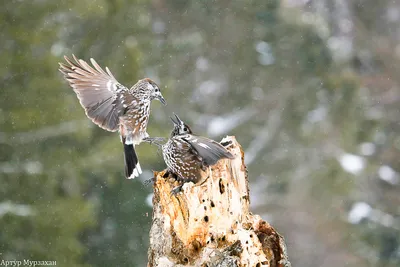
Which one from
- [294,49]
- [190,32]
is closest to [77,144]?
[190,32]

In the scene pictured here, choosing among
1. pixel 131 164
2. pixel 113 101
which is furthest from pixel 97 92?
pixel 131 164

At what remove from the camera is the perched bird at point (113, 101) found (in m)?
3.37

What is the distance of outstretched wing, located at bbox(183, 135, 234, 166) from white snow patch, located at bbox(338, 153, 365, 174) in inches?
187

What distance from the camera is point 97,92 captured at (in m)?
3.40

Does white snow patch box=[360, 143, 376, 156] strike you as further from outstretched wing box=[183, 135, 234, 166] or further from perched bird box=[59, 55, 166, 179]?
outstretched wing box=[183, 135, 234, 166]

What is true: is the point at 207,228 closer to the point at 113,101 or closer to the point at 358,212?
the point at 113,101

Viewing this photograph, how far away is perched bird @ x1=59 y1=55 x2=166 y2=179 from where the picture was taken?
3373 mm

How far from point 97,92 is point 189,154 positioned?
0.69 m

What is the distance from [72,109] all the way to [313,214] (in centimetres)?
264

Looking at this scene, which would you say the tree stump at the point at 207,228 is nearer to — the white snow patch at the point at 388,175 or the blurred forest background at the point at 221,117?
the blurred forest background at the point at 221,117

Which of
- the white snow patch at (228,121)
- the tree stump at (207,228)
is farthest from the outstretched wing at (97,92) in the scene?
the white snow patch at (228,121)

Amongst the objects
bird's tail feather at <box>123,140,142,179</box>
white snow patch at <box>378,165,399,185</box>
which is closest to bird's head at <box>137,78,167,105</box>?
bird's tail feather at <box>123,140,142,179</box>

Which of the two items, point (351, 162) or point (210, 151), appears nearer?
point (210, 151)

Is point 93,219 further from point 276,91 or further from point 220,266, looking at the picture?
point 220,266
